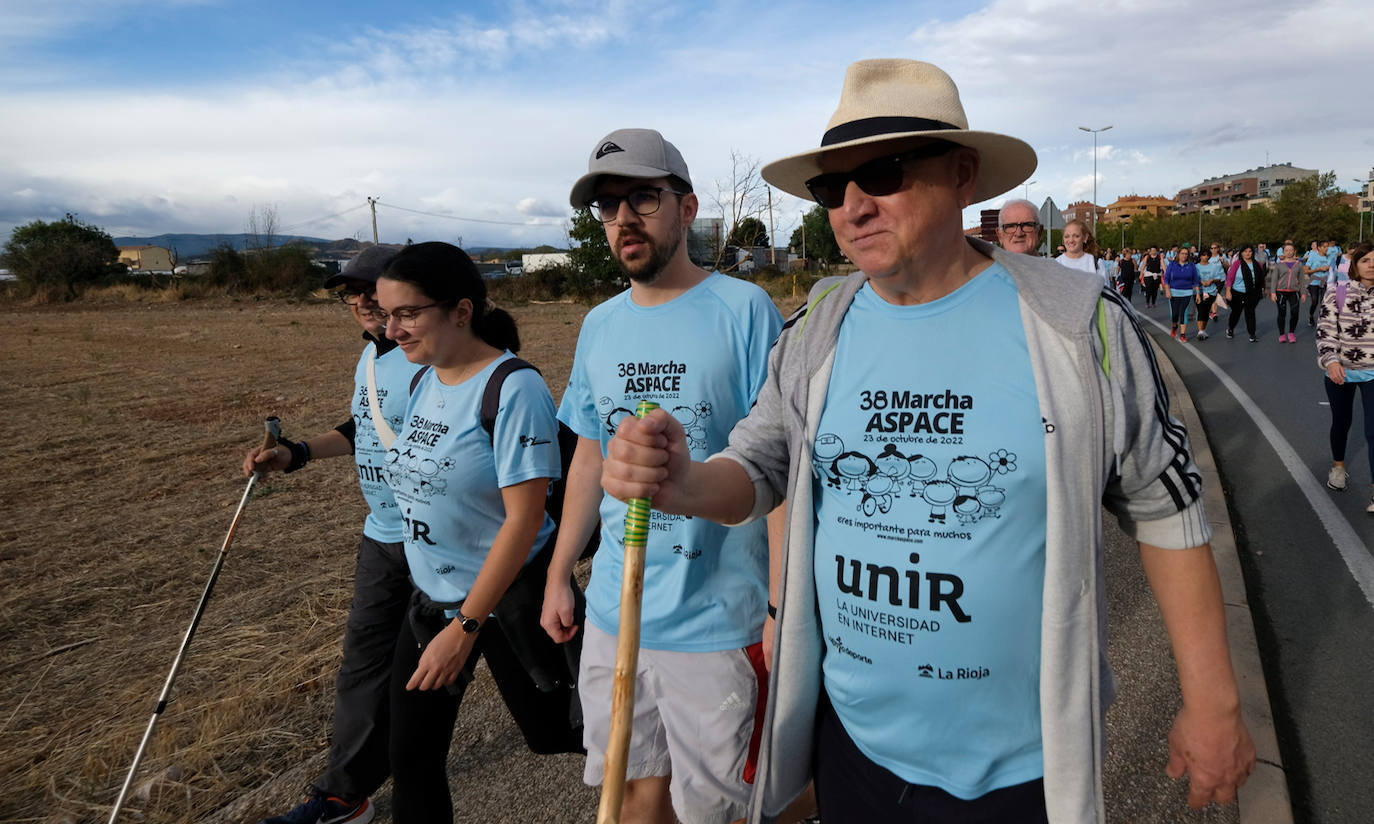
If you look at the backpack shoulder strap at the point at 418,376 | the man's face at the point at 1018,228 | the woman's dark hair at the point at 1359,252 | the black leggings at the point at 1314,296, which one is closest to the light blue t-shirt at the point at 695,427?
the backpack shoulder strap at the point at 418,376

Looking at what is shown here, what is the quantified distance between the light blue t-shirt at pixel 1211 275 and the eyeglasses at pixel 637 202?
17170mm

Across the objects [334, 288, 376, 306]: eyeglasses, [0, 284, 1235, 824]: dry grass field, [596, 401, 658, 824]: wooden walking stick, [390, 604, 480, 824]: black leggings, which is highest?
[334, 288, 376, 306]: eyeglasses

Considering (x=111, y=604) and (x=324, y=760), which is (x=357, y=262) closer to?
(x=324, y=760)

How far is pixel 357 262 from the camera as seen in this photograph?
139 inches

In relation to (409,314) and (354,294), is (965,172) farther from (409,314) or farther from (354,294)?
(354,294)

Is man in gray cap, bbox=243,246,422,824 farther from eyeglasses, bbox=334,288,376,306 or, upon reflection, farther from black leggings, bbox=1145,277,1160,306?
black leggings, bbox=1145,277,1160,306

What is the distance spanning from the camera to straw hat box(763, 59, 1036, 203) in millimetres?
1709

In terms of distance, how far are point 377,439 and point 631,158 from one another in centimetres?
149

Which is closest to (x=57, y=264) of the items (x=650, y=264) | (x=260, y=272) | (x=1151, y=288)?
(x=260, y=272)

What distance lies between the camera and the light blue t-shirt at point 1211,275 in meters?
16.9

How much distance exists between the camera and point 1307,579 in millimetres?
4789

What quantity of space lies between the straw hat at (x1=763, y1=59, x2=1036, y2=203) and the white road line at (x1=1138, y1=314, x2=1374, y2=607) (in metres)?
3.40

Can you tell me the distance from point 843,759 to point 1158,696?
7.65 ft

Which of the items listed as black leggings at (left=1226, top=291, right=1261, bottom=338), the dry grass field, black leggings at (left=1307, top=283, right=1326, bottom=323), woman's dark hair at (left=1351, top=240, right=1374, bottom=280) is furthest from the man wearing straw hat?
black leggings at (left=1307, top=283, right=1326, bottom=323)
